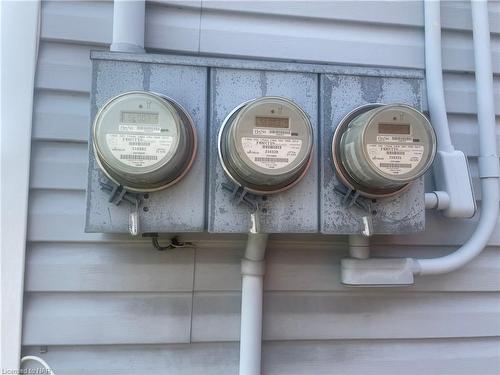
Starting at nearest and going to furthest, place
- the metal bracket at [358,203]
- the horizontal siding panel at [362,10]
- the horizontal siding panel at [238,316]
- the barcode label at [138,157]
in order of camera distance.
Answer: the barcode label at [138,157] → the metal bracket at [358,203] → the horizontal siding panel at [238,316] → the horizontal siding panel at [362,10]

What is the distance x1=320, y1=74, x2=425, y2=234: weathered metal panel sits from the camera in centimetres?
94

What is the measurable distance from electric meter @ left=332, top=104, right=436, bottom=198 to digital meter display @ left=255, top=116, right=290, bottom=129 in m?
0.17

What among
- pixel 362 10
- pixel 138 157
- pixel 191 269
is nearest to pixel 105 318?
pixel 191 269

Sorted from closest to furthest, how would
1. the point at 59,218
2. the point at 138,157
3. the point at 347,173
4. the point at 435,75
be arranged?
the point at 138,157 < the point at 347,173 < the point at 59,218 < the point at 435,75

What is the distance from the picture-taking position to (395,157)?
0.88m

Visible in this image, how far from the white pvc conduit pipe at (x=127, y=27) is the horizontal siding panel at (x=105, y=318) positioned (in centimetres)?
68

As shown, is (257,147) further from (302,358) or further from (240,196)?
(302,358)

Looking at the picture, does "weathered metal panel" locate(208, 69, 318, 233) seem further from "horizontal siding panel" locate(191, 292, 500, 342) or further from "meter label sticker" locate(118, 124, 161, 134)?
"horizontal siding panel" locate(191, 292, 500, 342)

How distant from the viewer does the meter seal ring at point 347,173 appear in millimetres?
933

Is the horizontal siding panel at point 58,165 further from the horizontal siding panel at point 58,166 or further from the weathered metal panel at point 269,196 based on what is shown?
the weathered metal panel at point 269,196

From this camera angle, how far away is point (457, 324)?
3.86 ft

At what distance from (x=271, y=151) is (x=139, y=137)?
293 mm

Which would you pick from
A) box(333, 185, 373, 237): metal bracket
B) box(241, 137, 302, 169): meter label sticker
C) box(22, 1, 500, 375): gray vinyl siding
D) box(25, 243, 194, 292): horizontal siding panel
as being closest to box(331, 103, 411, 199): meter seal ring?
box(333, 185, 373, 237): metal bracket

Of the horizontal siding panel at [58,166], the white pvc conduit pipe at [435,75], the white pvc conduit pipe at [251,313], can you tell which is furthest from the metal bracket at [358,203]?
the horizontal siding panel at [58,166]
